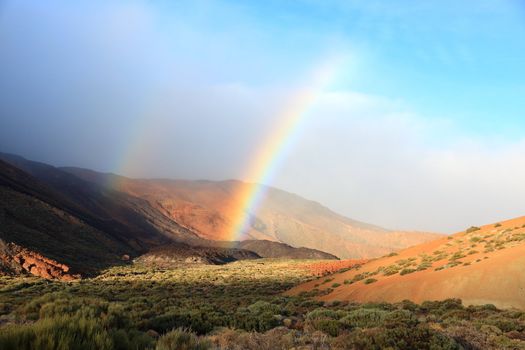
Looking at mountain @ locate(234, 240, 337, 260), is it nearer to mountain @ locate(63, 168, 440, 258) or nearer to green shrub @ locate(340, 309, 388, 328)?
mountain @ locate(63, 168, 440, 258)

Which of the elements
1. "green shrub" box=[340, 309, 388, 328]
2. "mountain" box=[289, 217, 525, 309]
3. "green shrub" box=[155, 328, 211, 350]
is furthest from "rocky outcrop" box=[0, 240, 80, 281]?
"green shrub" box=[155, 328, 211, 350]

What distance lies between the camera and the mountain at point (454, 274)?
18.5 m

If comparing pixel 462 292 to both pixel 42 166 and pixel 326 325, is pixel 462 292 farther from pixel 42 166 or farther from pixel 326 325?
pixel 42 166

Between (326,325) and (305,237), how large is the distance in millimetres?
142890

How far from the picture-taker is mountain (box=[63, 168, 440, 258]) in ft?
445

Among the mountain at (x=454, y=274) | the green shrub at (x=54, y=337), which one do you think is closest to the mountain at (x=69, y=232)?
the mountain at (x=454, y=274)

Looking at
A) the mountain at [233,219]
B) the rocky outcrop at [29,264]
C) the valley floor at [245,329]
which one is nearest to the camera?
the valley floor at [245,329]

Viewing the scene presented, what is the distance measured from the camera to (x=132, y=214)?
114 meters

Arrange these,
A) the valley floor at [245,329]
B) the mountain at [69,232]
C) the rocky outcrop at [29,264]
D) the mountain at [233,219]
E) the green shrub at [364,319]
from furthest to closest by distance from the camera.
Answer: the mountain at [233,219] → the mountain at [69,232] → the rocky outcrop at [29,264] → the green shrub at [364,319] → the valley floor at [245,329]

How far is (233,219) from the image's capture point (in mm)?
149375

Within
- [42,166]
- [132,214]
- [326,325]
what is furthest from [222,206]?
[326,325]

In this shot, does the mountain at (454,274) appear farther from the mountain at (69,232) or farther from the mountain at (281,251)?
the mountain at (281,251)

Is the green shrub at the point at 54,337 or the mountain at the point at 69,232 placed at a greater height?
the green shrub at the point at 54,337

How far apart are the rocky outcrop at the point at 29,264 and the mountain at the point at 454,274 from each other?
84.7 feet
